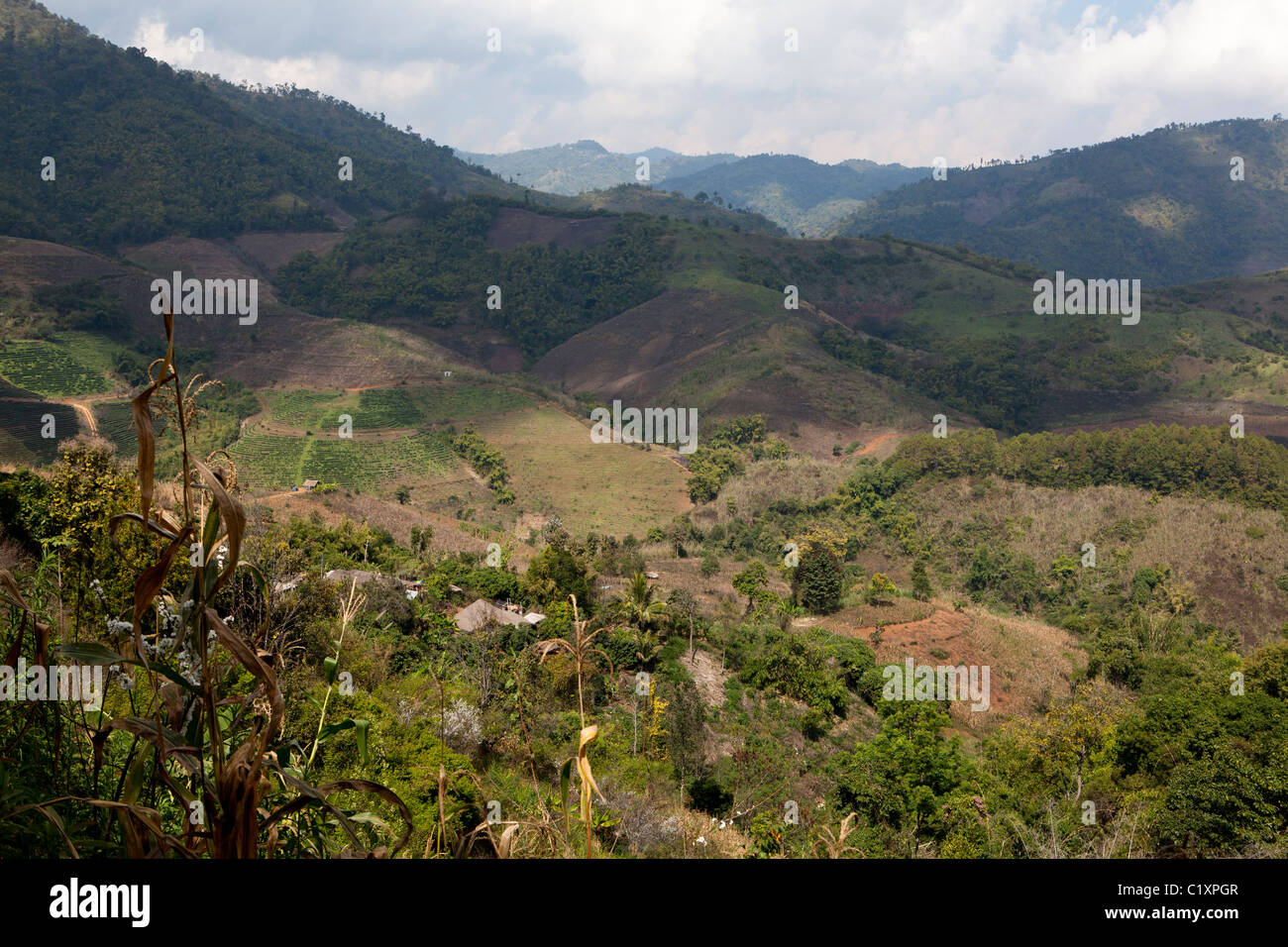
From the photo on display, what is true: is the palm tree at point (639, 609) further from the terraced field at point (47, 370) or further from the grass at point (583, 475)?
the terraced field at point (47, 370)

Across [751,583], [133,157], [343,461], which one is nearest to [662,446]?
[343,461]

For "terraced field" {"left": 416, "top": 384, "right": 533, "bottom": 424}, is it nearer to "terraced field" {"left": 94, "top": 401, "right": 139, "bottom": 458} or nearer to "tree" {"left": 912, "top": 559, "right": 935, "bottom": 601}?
"terraced field" {"left": 94, "top": 401, "right": 139, "bottom": 458}

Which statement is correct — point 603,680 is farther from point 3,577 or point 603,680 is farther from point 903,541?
point 903,541

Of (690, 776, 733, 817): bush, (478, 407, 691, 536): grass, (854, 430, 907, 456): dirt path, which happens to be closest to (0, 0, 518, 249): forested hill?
(478, 407, 691, 536): grass

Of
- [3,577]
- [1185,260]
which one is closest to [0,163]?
[3,577]

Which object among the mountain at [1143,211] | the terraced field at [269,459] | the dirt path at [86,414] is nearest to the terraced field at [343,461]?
the terraced field at [269,459]

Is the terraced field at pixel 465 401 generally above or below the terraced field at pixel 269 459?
above
